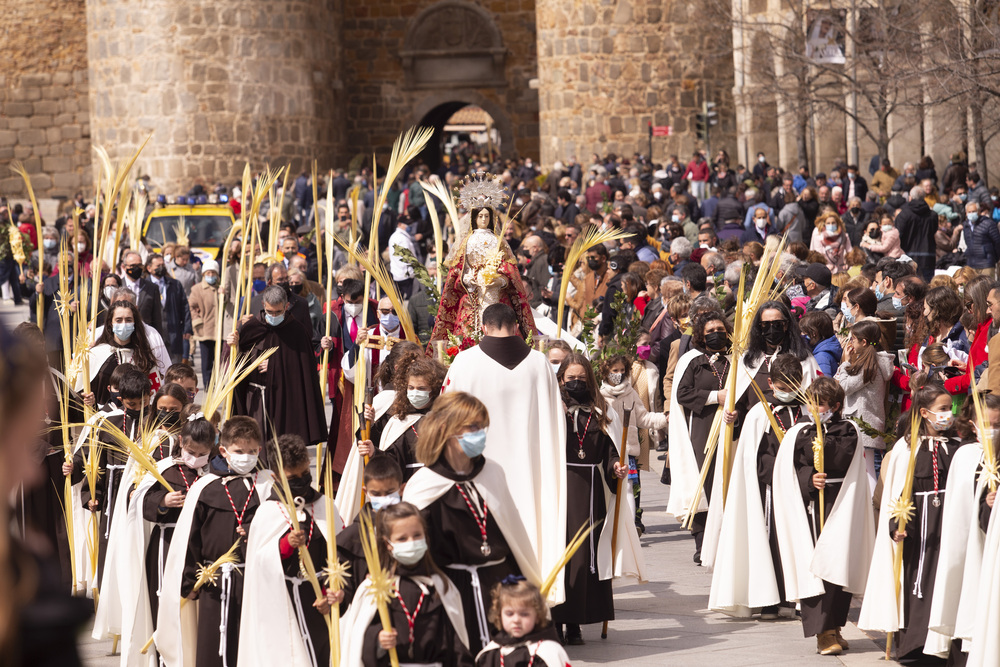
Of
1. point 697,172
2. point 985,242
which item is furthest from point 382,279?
point 697,172

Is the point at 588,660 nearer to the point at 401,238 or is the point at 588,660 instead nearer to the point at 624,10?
the point at 401,238

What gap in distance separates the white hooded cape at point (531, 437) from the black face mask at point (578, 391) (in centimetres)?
32

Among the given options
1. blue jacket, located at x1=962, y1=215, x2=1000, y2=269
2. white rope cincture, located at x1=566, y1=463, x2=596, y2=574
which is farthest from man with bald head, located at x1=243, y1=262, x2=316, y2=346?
blue jacket, located at x1=962, y1=215, x2=1000, y2=269

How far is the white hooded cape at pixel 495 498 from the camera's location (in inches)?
211

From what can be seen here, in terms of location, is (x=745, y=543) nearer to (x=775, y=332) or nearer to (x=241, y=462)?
(x=775, y=332)

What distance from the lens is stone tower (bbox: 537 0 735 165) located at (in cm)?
3338

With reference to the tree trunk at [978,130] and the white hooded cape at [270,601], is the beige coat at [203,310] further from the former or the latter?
the white hooded cape at [270,601]

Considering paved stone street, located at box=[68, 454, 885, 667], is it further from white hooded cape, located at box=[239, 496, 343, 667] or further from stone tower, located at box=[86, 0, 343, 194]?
stone tower, located at box=[86, 0, 343, 194]

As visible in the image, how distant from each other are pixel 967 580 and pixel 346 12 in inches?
1324

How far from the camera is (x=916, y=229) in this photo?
16047mm

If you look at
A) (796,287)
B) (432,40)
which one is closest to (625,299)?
(796,287)

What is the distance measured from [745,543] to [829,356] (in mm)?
2062

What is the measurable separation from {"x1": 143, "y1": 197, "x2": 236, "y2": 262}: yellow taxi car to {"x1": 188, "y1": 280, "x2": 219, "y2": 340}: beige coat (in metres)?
5.53

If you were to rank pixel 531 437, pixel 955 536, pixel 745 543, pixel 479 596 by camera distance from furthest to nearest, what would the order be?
pixel 745 543 → pixel 531 437 → pixel 955 536 → pixel 479 596
